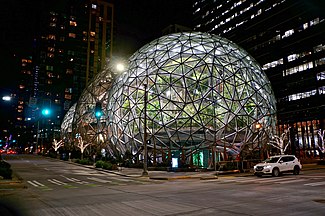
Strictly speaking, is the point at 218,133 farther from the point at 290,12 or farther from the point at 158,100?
the point at 290,12

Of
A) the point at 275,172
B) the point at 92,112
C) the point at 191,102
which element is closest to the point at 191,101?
the point at 191,102

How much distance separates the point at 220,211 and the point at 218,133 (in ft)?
86.8

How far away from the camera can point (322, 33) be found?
77.8 metres

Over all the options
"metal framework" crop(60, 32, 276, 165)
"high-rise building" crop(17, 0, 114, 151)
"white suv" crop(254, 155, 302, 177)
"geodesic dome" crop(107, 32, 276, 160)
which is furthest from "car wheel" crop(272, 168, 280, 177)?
"high-rise building" crop(17, 0, 114, 151)

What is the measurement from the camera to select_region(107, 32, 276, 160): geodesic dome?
3491cm

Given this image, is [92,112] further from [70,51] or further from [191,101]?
[70,51]

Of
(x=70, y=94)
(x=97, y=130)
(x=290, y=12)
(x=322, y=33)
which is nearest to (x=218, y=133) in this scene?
(x=97, y=130)

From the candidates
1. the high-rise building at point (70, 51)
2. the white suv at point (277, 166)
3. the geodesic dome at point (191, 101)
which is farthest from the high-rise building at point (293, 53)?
the high-rise building at point (70, 51)

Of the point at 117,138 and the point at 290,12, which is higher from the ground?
the point at 290,12

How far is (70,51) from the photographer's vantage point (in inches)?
5625

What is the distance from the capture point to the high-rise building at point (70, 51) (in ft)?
460

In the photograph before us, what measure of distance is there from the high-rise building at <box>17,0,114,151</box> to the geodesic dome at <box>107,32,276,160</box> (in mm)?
104500

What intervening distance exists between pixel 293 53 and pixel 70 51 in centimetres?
10481

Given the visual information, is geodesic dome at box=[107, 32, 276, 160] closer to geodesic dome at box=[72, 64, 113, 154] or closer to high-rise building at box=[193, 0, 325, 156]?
geodesic dome at box=[72, 64, 113, 154]
